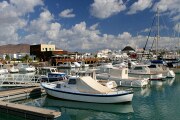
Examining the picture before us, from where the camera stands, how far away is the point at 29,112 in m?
22.0

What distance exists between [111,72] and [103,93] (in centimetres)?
1657

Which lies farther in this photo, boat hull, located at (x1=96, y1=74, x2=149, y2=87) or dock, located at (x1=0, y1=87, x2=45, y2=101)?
boat hull, located at (x1=96, y1=74, x2=149, y2=87)

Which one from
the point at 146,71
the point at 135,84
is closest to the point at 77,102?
the point at 135,84

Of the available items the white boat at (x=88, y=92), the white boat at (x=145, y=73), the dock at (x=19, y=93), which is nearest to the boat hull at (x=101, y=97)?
the white boat at (x=88, y=92)

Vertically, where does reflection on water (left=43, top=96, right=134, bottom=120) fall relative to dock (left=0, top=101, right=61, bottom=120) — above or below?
below

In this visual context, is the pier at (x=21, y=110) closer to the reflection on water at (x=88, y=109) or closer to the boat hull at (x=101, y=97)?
the reflection on water at (x=88, y=109)

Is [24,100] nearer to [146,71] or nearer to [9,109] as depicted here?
[9,109]

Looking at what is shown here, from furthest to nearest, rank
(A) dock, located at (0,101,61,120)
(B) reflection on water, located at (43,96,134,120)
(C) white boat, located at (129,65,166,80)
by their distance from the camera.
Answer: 1. (C) white boat, located at (129,65,166,80)
2. (B) reflection on water, located at (43,96,134,120)
3. (A) dock, located at (0,101,61,120)

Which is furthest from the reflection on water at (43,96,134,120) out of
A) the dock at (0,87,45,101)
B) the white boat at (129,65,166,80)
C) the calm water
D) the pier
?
the white boat at (129,65,166,80)

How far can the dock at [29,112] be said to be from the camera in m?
20.7

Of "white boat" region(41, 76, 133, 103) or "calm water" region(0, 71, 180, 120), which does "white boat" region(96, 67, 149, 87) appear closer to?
"calm water" region(0, 71, 180, 120)

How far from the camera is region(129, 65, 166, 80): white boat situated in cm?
5147

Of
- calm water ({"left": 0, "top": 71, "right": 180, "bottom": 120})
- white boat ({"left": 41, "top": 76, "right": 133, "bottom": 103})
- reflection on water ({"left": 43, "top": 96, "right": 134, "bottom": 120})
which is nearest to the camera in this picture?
calm water ({"left": 0, "top": 71, "right": 180, "bottom": 120})

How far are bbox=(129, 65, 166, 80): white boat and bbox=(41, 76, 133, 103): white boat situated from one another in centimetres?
2332
